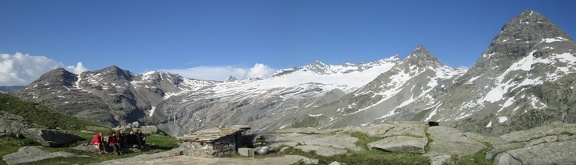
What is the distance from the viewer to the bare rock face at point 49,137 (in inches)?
1532

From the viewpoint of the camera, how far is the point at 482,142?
35656mm

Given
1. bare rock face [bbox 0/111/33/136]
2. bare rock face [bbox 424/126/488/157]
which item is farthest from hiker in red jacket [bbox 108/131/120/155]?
bare rock face [bbox 424/126/488/157]

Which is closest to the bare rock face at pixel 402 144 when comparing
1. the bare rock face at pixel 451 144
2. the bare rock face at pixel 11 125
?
the bare rock face at pixel 451 144

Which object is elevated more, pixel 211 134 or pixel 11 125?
pixel 11 125

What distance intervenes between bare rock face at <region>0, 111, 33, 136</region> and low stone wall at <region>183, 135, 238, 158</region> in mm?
19677

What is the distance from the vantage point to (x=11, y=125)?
4294 centimetres

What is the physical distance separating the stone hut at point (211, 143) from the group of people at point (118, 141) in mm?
Answer: 7817

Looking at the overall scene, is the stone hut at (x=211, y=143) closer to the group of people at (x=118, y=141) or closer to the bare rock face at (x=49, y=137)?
the group of people at (x=118, y=141)

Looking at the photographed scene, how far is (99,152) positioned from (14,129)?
11.7 metres

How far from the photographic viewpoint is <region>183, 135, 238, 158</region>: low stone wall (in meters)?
33.2

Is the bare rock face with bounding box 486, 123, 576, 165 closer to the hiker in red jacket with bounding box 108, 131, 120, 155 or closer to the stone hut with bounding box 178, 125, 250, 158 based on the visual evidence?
the stone hut with bounding box 178, 125, 250, 158

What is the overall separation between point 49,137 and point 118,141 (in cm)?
664

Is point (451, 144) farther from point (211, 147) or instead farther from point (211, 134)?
point (211, 134)

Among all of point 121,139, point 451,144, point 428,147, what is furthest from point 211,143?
point 451,144
